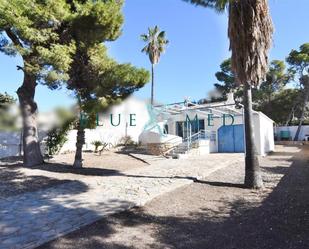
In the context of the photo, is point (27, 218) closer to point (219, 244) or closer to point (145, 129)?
point (219, 244)

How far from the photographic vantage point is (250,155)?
998cm

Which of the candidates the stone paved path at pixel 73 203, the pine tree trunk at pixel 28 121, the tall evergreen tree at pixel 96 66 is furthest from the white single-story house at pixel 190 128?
the stone paved path at pixel 73 203

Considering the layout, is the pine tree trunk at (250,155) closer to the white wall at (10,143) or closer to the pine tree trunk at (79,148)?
the pine tree trunk at (79,148)

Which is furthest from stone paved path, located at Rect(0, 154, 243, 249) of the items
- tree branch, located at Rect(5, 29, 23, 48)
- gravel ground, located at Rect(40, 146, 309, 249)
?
tree branch, located at Rect(5, 29, 23, 48)

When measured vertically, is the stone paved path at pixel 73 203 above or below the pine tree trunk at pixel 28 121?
below

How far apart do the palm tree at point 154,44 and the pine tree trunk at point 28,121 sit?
1940cm

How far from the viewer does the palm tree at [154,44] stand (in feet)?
105

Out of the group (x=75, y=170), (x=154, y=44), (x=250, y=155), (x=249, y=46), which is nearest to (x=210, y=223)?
(x=250, y=155)

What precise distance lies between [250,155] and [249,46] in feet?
11.2

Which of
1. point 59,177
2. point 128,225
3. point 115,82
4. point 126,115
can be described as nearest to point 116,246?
point 128,225

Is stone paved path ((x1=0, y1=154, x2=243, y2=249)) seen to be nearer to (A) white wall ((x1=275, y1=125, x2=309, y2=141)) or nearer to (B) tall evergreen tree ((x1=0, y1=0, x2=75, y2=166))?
(B) tall evergreen tree ((x1=0, y1=0, x2=75, y2=166))

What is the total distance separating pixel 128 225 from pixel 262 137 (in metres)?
16.5

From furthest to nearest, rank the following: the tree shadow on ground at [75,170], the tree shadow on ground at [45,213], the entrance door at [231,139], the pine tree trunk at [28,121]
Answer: the entrance door at [231,139] → the pine tree trunk at [28,121] → the tree shadow on ground at [75,170] → the tree shadow on ground at [45,213]

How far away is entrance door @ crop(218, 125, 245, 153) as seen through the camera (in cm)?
2186
